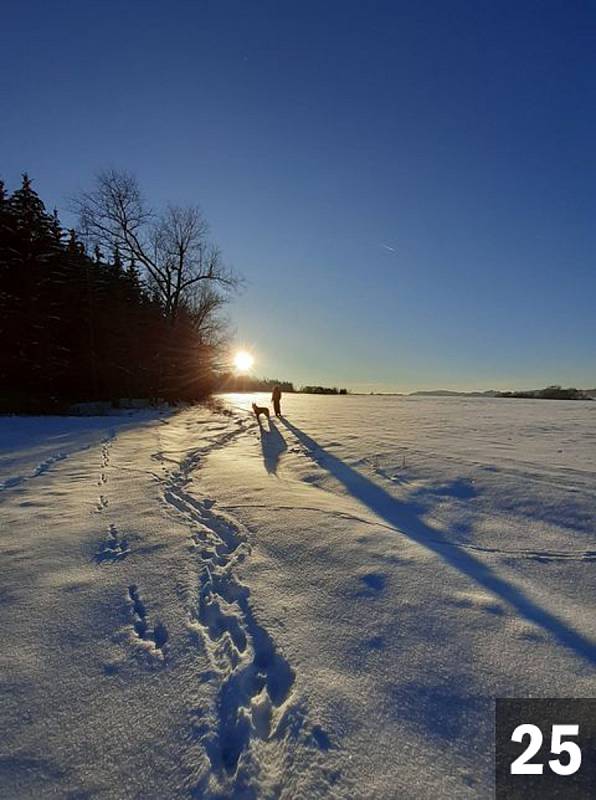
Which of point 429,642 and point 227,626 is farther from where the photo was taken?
point 227,626

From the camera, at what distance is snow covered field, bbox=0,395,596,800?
208 cm

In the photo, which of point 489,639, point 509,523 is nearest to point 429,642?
point 489,639

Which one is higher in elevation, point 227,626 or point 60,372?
point 60,372

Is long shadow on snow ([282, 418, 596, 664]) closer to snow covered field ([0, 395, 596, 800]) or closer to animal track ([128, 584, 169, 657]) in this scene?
snow covered field ([0, 395, 596, 800])

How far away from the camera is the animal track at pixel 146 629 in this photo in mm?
2975

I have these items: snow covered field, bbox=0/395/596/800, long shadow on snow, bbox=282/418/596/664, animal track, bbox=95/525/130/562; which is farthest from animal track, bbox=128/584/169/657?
long shadow on snow, bbox=282/418/596/664

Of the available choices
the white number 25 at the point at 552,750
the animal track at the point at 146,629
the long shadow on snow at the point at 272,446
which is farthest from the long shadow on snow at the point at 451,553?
the animal track at the point at 146,629

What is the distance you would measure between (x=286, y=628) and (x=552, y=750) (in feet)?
5.92

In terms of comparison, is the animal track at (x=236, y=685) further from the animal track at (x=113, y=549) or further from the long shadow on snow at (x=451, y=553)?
the long shadow on snow at (x=451, y=553)

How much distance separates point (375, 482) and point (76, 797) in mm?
5805

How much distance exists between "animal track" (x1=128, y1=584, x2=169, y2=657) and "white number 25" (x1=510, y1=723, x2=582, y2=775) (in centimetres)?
233

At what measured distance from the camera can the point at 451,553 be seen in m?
4.41

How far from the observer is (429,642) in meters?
2.95

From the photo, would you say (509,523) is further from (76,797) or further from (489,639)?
(76,797)
